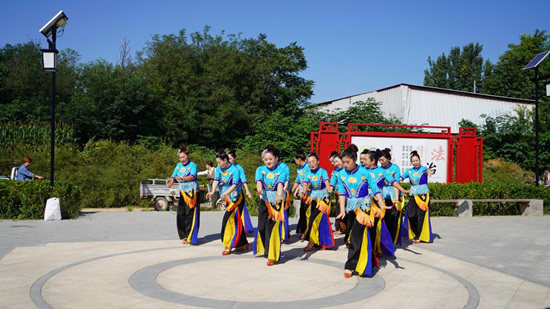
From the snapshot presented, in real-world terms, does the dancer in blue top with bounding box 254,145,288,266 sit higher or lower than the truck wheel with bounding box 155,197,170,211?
higher

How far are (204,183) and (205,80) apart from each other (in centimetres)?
995

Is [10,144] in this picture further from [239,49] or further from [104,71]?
[239,49]

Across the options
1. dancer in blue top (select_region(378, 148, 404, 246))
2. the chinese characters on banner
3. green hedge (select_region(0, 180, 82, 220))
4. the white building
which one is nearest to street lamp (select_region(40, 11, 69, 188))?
green hedge (select_region(0, 180, 82, 220))

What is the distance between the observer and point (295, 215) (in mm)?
13312

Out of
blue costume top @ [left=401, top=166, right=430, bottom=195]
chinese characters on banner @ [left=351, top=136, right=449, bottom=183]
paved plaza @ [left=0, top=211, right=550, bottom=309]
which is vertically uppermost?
chinese characters on banner @ [left=351, top=136, right=449, bottom=183]

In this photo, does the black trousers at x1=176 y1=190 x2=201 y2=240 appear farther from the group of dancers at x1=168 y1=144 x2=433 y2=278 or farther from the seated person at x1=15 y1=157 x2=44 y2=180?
the seated person at x1=15 y1=157 x2=44 y2=180

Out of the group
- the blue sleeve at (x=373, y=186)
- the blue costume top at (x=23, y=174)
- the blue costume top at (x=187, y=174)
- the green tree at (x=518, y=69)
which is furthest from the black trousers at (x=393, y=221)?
the green tree at (x=518, y=69)

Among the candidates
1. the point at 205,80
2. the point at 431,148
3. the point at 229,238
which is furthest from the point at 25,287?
the point at 205,80

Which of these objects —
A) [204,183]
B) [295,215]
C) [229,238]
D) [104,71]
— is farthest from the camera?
[104,71]

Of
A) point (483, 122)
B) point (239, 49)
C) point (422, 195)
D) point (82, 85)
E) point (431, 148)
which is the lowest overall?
point (422, 195)

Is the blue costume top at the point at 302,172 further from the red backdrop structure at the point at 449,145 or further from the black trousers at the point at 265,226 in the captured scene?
the red backdrop structure at the point at 449,145

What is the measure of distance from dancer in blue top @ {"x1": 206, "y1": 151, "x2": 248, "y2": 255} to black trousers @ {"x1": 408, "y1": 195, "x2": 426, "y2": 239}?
3.66 m

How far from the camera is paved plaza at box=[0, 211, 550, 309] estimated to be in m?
5.39

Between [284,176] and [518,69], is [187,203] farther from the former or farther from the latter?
[518,69]
